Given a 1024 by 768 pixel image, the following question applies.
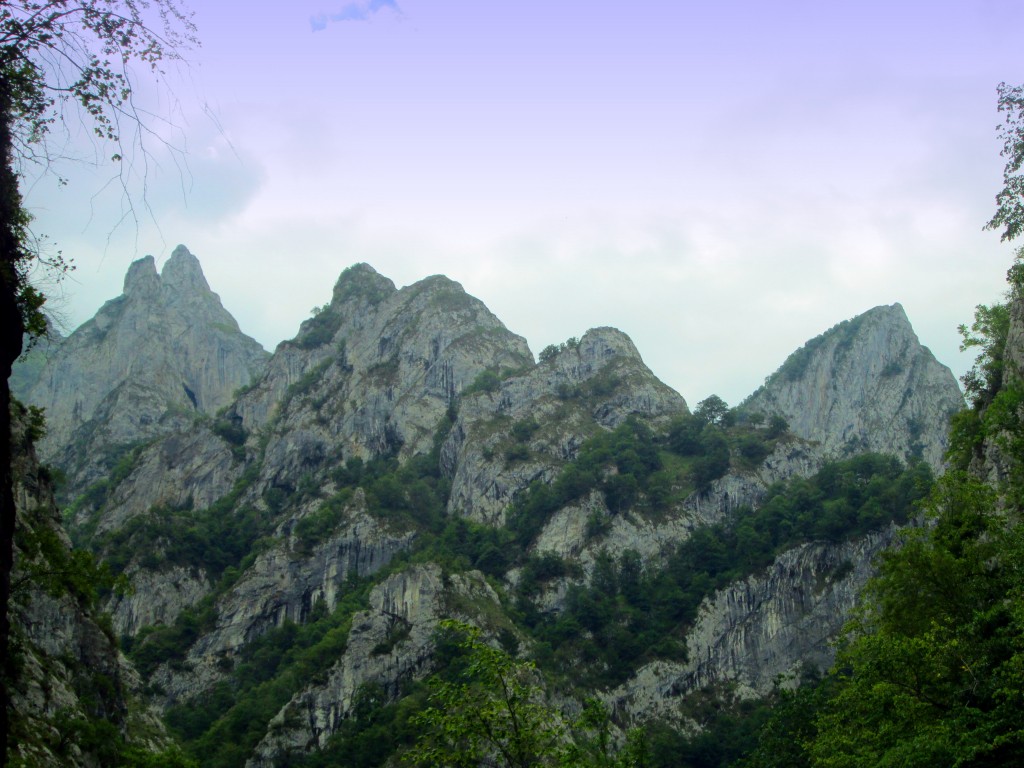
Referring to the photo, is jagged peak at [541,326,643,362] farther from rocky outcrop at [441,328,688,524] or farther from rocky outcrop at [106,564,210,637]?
rocky outcrop at [106,564,210,637]

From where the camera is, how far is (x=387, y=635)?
3398 inches

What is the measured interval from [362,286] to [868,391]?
306 ft

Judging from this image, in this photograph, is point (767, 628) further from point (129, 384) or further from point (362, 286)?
point (129, 384)

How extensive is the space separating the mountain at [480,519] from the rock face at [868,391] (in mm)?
477

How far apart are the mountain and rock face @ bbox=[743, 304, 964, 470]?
1.57ft

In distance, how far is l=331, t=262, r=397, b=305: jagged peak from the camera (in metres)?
170

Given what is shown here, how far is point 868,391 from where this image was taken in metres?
157

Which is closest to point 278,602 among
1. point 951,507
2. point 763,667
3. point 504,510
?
point 504,510

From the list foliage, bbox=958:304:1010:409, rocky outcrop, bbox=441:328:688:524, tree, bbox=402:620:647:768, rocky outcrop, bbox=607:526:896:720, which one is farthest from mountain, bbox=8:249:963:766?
tree, bbox=402:620:647:768

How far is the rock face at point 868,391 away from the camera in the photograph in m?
147

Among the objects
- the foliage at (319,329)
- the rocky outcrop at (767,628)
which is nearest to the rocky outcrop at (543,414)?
the rocky outcrop at (767,628)

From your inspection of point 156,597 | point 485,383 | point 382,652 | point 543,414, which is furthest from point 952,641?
point 485,383

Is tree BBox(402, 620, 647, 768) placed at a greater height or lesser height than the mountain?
lesser

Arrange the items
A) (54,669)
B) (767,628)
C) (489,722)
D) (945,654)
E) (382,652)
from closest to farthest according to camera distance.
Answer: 1. (489,722)
2. (945,654)
3. (54,669)
4. (382,652)
5. (767,628)
